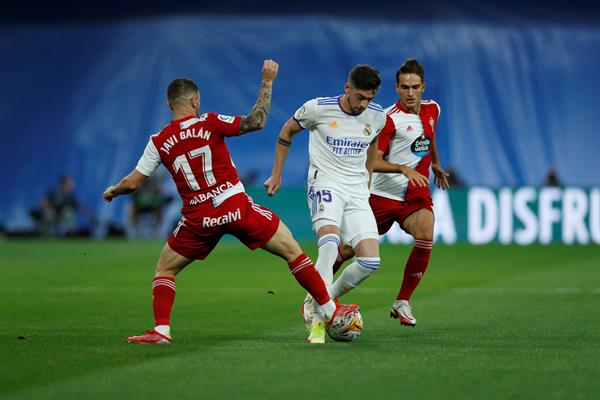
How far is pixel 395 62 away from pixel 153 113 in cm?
610

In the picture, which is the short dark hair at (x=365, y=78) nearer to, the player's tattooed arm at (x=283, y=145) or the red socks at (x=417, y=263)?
the player's tattooed arm at (x=283, y=145)

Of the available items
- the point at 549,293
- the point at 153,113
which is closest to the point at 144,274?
the point at 549,293

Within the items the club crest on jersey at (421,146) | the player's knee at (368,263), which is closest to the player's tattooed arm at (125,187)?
the player's knee at (368,263)

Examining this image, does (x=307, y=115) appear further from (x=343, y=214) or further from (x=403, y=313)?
(x=403, y=313)

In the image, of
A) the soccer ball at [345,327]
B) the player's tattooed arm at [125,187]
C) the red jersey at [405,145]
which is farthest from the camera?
the red jersey at [405,145]

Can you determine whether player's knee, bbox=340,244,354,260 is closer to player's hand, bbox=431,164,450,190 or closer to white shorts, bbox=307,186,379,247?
white shorts, bbox=307,186,379,247

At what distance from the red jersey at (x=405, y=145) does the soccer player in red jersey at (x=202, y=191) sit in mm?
1967

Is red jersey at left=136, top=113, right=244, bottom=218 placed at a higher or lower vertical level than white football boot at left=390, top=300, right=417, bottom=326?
higher

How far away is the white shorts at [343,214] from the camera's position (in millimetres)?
9547

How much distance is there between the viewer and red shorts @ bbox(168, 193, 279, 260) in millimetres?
8938

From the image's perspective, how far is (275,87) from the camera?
29969 mm

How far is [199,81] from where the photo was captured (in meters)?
30.2


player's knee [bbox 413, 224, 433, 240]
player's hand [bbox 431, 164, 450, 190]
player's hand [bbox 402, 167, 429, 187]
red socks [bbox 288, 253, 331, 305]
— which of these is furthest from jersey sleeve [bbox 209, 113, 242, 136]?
player's hand [bbox 431, 164, 450, 190]

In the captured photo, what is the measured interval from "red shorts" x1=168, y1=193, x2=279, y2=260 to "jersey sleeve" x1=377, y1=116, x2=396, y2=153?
1.89m
